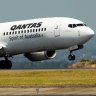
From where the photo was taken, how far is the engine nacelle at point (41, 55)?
2625 inches

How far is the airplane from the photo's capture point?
61031 millimetres

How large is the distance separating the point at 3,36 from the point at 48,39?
6.97 m

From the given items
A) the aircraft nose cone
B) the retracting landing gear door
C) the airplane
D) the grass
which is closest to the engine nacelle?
the airplane

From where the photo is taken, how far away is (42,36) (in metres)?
63.2

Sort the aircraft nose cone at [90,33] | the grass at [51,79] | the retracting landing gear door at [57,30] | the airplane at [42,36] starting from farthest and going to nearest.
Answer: the retracting landing gear door at [57,30]
the airplane at [42,36]
the aircraft nose cone at [90,33]
the grass at [51,79]

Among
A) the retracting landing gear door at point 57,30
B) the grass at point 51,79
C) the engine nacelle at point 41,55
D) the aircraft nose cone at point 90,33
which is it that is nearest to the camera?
the grass at point 51,79

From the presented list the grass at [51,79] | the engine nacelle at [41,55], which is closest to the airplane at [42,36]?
the engine nacelle at [41,55]

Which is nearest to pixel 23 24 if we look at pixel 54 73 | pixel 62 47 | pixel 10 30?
pixel 10 30

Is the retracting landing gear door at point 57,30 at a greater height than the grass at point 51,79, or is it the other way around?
the retracting landing gear door at point 57,30

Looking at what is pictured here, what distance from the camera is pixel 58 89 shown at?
1378 inches

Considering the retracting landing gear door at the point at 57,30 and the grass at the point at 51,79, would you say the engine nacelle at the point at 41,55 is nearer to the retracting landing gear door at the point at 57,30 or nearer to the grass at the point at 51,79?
the retracting landing gear door at the point at 57,30

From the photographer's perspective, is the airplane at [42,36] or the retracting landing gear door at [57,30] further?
the retracting landing gear door at [57,30]

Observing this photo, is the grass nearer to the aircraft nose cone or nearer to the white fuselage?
the aircraft nose cone

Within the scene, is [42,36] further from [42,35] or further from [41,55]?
[41,55]
